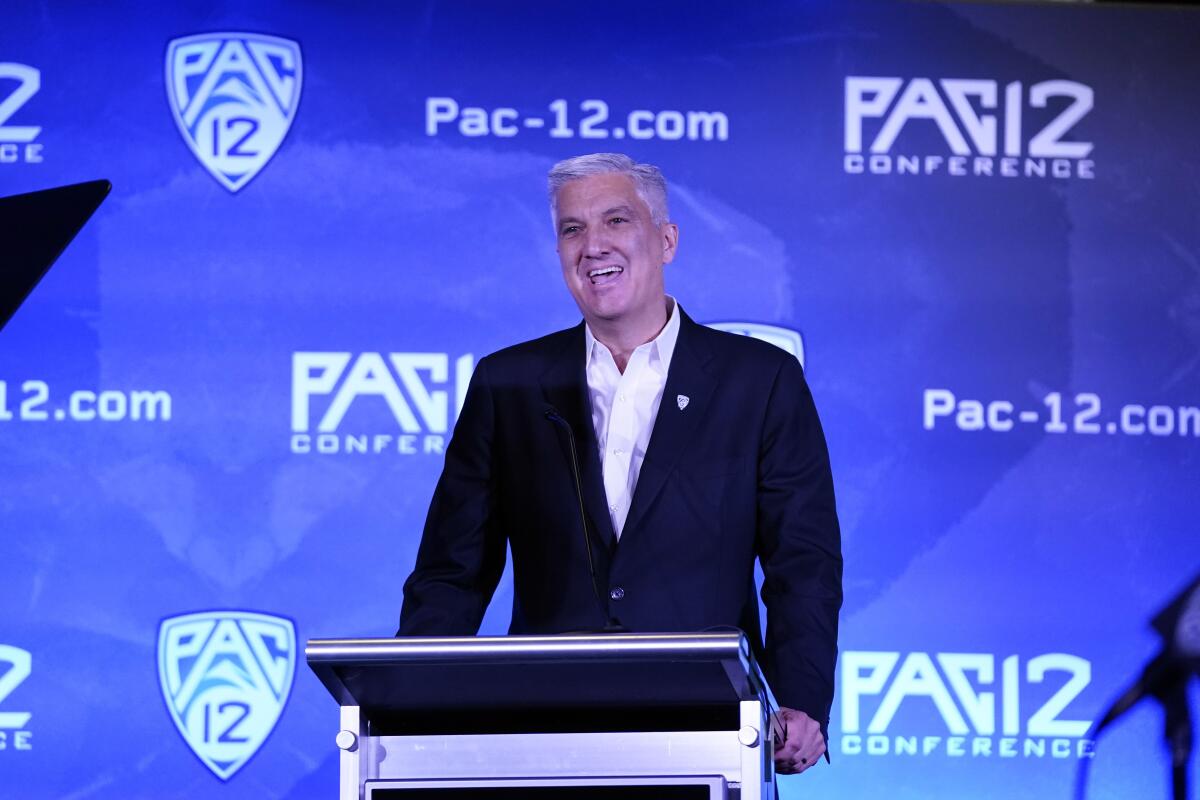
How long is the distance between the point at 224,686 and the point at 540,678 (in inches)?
90.0

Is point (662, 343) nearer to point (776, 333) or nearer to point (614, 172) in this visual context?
point (614, 172)

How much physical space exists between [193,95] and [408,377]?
91 cm

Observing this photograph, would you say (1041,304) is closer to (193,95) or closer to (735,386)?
(735,386)

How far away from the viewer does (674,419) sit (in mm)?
2547

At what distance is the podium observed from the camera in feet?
5.57

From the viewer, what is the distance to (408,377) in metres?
3.91

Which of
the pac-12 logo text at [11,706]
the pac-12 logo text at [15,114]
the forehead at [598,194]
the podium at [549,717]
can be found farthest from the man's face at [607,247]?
the pac-12 logo text at [11,706]

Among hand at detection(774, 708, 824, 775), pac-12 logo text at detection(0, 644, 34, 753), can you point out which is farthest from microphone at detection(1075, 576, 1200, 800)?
pac-12 logo text at detection(0, 644, 34, 753)

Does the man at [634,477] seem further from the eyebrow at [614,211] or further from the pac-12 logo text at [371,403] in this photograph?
the pac-12 logo text at [371,403]

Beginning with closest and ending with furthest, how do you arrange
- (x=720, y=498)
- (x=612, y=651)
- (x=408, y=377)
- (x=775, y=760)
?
(x=612, y=651)
(x=775, y=760)
(x=720, y=498)
(x=408, y=377)

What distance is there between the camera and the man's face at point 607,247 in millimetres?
2643

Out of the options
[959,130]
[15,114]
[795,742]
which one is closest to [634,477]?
[795,742]

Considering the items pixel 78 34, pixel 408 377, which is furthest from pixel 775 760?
pixel 78 34

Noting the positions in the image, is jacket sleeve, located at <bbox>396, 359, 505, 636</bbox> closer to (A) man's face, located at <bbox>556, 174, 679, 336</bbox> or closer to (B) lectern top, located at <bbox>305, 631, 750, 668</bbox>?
(A) man's face, located at <bbox>556, 174, 679, 336</bbox>
